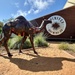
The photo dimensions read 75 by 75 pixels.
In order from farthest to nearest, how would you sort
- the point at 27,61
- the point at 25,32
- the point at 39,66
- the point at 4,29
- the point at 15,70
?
the point at 25,32 → the point at 4,29 → the point at 27,61 → the point at 39,66 → the point at 15,70

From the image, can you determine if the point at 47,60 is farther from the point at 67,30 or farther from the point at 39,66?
the point at 67,30

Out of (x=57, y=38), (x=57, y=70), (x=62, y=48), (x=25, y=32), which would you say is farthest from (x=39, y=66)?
(x=57, y=38)

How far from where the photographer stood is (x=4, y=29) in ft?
23.4

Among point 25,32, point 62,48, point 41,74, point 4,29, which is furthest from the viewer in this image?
point 62,48

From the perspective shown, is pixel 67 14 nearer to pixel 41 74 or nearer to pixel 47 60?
pixel 47 60

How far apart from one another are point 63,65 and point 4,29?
2746 mm

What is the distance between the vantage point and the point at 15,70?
550 cm

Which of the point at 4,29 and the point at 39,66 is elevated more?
the point at 4,29

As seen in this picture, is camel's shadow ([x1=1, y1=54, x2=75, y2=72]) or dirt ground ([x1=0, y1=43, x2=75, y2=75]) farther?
camel's shadow ([x1=1, y1=54, x2=75, y2=72])

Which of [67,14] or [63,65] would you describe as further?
[67,14]

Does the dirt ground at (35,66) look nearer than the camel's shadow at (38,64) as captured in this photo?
Yes

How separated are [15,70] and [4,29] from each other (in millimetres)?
2188

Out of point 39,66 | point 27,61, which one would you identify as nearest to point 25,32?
point 27,61

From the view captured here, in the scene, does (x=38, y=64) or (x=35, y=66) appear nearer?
(x=35, y=66)
